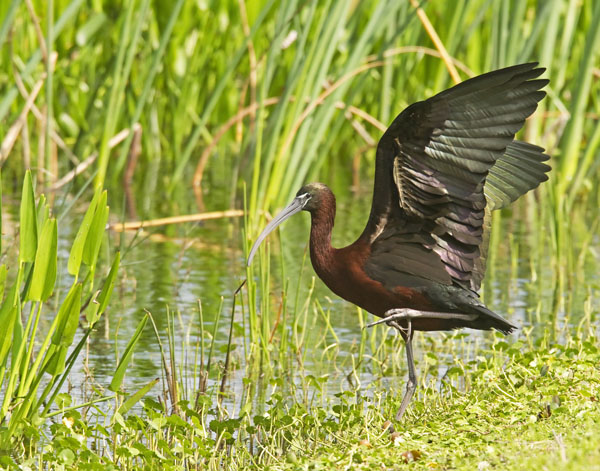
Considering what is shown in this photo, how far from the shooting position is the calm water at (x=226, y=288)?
5.43 m

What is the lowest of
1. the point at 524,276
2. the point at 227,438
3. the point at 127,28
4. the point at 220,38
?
the point at 227,438

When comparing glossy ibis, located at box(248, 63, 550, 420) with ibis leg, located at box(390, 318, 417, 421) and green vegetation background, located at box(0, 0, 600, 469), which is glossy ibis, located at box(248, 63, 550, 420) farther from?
green vegetation background, located at box(0, 0, 600, 469)

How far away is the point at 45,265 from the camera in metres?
3.75

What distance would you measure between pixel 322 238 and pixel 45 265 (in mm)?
1142

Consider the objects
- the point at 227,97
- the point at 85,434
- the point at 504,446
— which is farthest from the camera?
the point at 227,97

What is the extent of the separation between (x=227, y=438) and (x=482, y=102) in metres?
1.53

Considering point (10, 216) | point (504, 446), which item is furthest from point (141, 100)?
point (504, 446)

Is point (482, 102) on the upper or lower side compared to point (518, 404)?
upper

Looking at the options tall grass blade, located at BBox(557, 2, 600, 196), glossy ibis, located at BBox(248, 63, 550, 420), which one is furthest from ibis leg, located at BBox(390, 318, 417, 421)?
tall grass blade, located at BBox(557, 2, 600, 196)

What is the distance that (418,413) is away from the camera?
14.3 ft

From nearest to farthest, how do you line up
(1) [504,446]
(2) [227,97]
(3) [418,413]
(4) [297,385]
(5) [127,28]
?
(1) [504,446] → (3) [418,413] → (4) [297,385] → (5) [127,28] → (2) [227,97]

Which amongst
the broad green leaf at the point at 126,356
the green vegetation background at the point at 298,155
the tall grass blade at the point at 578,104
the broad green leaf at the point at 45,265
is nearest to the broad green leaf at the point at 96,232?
the broad green leaf at the point at 45,265

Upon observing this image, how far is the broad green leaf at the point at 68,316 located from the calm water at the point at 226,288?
2.83 ft

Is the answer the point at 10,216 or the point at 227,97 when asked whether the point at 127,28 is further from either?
the point at 227,97
